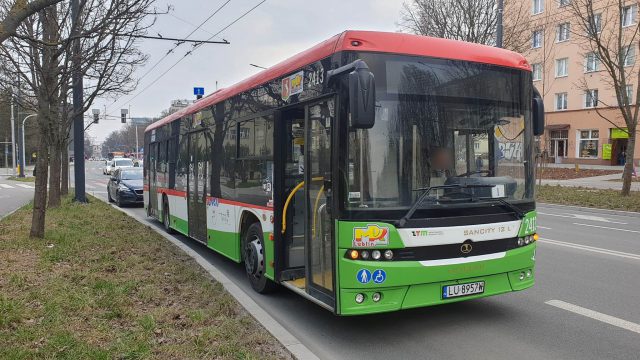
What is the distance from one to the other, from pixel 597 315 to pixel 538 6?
148ft

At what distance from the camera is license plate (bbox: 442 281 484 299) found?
4.92 m

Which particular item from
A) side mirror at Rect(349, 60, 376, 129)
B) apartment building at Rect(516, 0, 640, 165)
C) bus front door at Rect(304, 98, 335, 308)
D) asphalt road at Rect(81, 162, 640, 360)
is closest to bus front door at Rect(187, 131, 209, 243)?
asphalt road at Rect(81, 162, 640, 360)

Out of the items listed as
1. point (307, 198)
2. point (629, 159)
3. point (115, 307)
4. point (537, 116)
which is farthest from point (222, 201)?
point (629, 159)

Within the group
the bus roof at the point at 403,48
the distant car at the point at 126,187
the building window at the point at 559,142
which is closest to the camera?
the bus roof at the point at 403,48

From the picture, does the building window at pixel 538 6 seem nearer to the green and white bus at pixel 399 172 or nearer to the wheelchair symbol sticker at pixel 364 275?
the green and white bus at pixel 399 172

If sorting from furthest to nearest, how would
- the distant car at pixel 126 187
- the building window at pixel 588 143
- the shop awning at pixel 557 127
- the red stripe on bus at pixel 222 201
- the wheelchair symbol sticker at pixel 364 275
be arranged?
the shop awning at pixel 557 127 < the building window at pixel 588 143 < the distant car at pixel 126 187 < the red stripe on bus at pixel 222 201 < the wheelchair symbol sticker at pixel 364 275

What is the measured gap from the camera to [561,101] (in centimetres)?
4462

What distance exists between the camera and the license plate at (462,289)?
492 cm

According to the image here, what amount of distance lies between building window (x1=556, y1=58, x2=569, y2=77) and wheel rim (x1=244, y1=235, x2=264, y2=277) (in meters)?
43.8

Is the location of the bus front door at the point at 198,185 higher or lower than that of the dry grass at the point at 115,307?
higher

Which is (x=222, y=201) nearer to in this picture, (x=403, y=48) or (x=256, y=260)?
(x=256, y=260)

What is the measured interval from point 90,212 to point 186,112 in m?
5.95

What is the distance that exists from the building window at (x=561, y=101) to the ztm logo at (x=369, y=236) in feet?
147

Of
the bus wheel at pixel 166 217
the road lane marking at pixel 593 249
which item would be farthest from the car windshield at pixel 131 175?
the road lane marking at pixel 593 249
